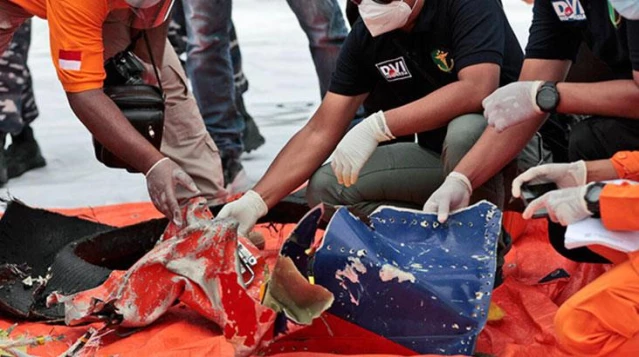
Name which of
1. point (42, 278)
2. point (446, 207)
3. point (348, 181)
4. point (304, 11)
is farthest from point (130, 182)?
point (446, 207)

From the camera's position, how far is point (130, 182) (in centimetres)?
402

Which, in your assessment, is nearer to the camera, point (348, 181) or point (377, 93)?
point (348, 181)

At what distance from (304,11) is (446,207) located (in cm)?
153

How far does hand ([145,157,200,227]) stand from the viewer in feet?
8.61

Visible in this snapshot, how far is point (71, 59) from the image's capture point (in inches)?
105

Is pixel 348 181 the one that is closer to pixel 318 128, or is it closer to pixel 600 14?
pixel 318 128

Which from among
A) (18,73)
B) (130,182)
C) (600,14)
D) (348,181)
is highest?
(600,14)

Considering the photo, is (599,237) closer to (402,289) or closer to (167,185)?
(402,289)

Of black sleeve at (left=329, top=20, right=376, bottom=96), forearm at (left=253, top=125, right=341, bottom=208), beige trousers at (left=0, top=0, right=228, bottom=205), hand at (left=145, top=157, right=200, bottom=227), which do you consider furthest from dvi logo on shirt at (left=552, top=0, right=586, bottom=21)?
beige trousers at (left=0, top=0, right=228, bottom=205)

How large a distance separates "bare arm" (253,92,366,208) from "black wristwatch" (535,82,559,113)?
24.6 inches

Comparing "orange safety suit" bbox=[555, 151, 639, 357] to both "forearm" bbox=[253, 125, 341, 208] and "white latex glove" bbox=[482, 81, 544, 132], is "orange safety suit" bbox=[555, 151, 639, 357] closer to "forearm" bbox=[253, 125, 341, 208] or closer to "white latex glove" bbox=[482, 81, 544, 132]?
"white latex glove" bbox=[482, 81, 544, 132]

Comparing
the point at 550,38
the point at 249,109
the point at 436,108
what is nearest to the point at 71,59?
the point at 436,108

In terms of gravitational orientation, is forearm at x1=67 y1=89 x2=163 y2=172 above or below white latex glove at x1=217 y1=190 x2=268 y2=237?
above

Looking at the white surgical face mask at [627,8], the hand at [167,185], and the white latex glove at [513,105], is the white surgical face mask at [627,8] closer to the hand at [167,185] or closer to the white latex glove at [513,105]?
the white latex glove at [513,105]
